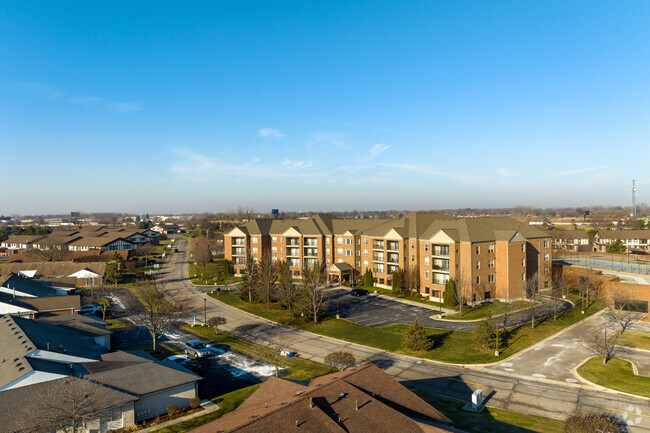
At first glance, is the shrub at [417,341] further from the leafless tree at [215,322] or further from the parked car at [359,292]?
the parked car at [359,292]

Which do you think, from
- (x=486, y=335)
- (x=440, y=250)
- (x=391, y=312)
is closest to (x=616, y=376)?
(x=486, y=335)

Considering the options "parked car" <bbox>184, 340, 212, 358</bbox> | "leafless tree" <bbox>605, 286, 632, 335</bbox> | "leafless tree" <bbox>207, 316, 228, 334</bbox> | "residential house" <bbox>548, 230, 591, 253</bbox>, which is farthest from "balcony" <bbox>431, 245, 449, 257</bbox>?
"residential house" <bbox>548, 230, 591, 253</bbox>

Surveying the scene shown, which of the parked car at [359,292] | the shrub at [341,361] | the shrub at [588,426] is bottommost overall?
the parked car at [359,292]

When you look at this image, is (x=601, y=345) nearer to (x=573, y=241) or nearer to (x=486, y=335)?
(x=486, y=335)

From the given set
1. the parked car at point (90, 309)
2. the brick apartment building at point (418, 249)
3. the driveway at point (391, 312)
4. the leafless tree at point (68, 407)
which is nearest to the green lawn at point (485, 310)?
the driveway at point (391, 312)

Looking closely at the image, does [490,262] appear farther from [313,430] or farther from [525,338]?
[313,430]
